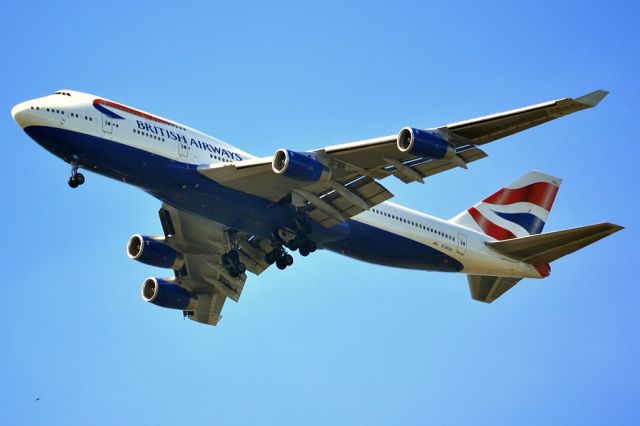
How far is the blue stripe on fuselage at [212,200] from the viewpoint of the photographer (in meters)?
38.0

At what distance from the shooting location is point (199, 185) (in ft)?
130

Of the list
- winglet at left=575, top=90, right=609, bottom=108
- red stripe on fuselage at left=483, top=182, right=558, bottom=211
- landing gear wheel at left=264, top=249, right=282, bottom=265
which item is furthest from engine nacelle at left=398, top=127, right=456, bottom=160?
red stripe on fuselage at left=483, top=182, right=558, bottom=211

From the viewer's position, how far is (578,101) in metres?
33.2

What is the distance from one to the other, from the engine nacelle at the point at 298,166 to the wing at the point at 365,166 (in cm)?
30

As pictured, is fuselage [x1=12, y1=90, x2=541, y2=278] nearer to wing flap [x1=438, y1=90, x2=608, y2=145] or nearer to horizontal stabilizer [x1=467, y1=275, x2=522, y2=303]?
horizontal stabilizer [x1=467, y1=275, x2=522, y2=303]

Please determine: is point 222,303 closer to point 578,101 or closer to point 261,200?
point 261,200

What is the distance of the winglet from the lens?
32.2 meters

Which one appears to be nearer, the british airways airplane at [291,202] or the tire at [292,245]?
the british airways airplane at [291,202]

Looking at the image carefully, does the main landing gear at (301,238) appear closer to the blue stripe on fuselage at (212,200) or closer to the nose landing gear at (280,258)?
the blue stripe on fuselage at (212,200)

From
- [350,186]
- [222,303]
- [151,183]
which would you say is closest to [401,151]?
[350,186]

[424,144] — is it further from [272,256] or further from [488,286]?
[488,286]

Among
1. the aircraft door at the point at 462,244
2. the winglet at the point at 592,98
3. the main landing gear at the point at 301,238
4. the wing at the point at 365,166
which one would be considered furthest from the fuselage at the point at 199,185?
the winglet at the point at 592,98

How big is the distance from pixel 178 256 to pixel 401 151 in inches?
581

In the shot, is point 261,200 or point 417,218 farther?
point 417,218
